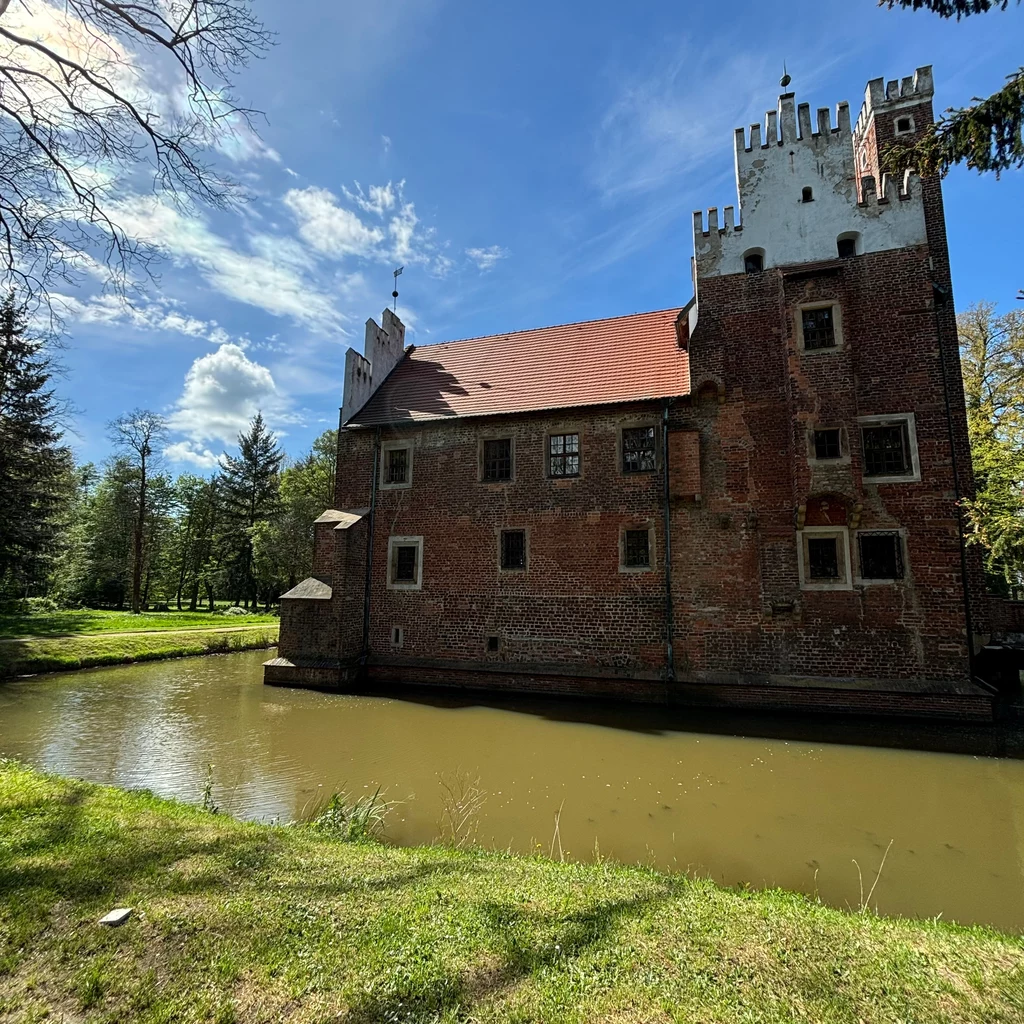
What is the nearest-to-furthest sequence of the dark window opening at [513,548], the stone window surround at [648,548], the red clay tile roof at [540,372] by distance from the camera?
the stone window surround at [648,548] → the dark window opening at [513,548] → the red clay tile roof at [540,372]

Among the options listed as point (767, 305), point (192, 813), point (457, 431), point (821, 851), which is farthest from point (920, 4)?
point (457, 431)

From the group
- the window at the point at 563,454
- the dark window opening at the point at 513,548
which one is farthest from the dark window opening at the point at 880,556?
the dark window opening at the point at 513,548

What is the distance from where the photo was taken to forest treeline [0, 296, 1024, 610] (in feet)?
50.0

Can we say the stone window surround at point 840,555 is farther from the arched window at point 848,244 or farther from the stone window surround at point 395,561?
the stone window surround at point 395,561

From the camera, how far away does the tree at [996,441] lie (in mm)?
11375

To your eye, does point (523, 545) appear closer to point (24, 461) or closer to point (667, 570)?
point (667, 570)

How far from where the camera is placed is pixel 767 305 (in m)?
12.7

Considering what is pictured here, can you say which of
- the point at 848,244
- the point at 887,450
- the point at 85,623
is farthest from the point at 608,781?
the point at 85,623

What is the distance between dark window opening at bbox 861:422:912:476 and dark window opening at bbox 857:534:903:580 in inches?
55.7

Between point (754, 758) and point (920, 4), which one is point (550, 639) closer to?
point (754, 758)

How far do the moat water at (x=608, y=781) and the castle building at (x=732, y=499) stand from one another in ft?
6.53

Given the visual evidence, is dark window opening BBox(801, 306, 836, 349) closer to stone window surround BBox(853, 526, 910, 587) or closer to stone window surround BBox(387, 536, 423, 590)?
stone window surround BBox(853, 526, 910, 587)

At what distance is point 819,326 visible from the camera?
12336mm

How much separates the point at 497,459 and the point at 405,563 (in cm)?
403
